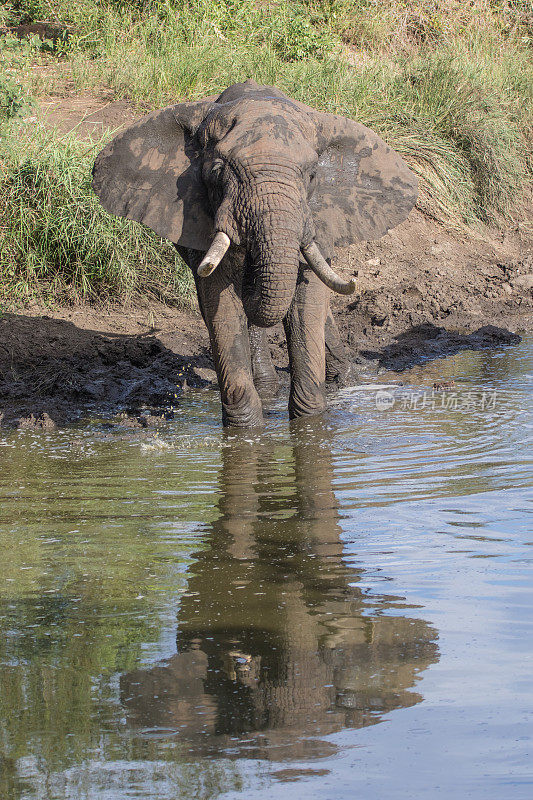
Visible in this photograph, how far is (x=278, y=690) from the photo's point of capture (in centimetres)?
310

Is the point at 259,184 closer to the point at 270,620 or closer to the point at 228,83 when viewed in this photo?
the point at 270,620

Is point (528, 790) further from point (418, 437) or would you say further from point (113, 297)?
point (113, 297)

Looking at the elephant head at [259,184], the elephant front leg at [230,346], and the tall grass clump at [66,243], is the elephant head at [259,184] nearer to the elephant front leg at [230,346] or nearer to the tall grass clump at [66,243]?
the elephant front leg at [230,346]

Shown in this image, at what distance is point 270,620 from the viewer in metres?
3.62

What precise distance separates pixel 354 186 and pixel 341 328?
2993 mm

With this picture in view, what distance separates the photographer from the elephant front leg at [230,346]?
6578mm

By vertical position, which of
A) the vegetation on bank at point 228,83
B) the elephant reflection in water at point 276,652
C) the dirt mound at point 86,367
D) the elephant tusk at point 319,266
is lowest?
the elephant reflection in water at point 276,652

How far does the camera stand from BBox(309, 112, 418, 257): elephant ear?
6953 millimetres

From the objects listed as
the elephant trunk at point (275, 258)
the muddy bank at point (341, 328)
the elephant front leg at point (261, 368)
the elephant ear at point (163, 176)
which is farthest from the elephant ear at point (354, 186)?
the muddy bank at point (341, 328)

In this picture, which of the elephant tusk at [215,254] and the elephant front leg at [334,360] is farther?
the elephant front leg at [334,360]

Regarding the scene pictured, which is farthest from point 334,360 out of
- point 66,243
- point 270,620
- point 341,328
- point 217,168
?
point 270,620

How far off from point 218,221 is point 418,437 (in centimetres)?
176

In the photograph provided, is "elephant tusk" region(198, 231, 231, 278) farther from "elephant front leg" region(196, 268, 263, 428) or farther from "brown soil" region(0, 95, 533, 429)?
"brown soil" region(0, 95, 533, 429)

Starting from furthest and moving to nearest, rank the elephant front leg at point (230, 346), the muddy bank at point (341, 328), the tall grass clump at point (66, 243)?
the tall grass clump at point (66, 243)
the muddy bank at point (341, 328)
the elephant front leg at point (230, 346)
